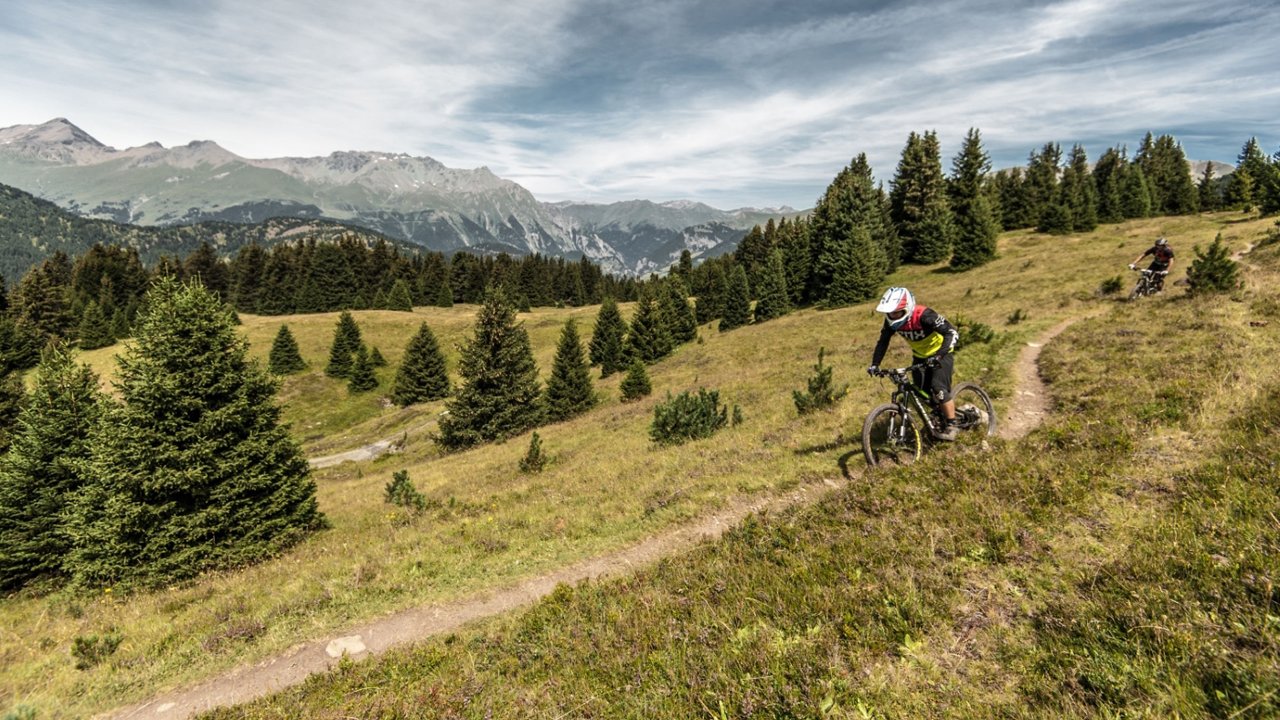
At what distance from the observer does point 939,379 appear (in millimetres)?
9891

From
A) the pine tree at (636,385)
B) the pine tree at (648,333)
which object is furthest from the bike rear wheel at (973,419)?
the pine tree at (648,333)

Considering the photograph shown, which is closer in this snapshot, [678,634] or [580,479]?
[678,634]

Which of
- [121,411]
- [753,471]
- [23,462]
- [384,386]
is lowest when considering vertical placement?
[384,386]

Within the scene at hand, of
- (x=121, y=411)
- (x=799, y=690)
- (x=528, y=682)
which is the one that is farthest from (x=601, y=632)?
(x=121, y=411)

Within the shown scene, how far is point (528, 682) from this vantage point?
19.6 ft

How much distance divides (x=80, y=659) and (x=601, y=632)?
32.3 feet

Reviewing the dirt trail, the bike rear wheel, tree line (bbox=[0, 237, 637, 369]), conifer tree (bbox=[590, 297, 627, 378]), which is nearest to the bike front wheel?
the bike rear wheel

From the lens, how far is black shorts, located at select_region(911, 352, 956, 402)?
980cm

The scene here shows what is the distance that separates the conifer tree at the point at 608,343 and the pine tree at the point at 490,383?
68.3 ft

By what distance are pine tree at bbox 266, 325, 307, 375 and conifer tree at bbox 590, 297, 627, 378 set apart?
37995 mm

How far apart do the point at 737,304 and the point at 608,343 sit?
691 inches

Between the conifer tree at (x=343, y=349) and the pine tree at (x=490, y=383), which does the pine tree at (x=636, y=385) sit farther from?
the conifer tree at (x=343, y=349)

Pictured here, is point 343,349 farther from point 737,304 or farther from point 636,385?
point 737,304

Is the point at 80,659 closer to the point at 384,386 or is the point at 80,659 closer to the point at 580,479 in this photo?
the point at 580,479
